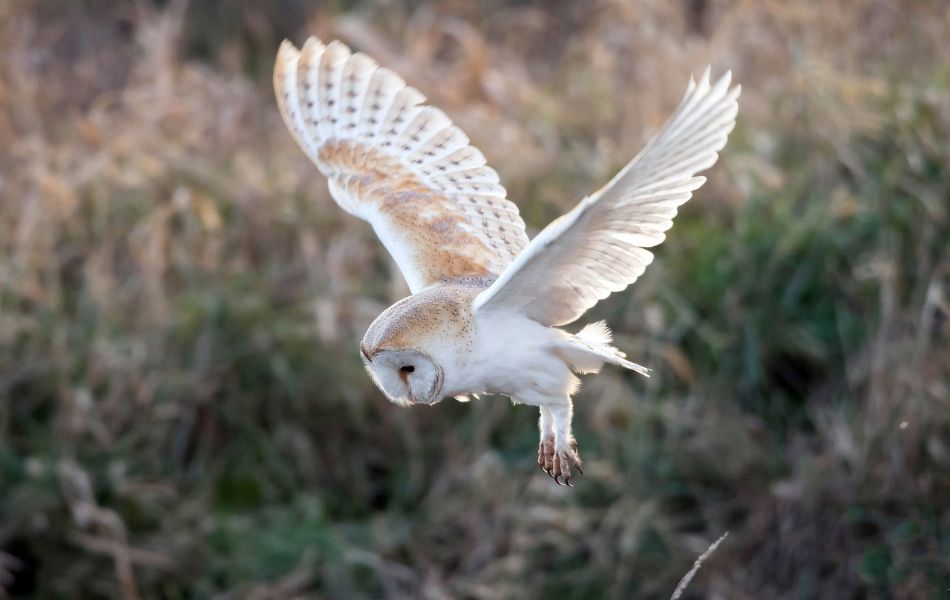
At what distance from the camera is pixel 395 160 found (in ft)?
11.7

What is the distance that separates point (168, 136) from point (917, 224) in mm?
3580

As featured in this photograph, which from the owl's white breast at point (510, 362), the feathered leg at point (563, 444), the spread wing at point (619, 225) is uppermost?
the spread wing at point (619, 225)

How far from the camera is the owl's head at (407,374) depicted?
2.74m

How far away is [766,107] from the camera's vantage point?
621 cm

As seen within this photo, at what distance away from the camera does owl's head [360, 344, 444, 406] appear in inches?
108

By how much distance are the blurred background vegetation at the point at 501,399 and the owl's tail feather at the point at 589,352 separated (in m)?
1.56

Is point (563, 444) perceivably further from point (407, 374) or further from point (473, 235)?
point (473, 235)

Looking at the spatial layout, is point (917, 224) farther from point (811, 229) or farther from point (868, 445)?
point (868, 445)

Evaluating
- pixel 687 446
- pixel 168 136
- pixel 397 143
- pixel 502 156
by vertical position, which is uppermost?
pixel 168 136

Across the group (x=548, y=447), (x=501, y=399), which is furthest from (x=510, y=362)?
(x=501, y=399)

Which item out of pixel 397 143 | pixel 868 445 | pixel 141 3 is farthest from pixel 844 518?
pixel 141 3

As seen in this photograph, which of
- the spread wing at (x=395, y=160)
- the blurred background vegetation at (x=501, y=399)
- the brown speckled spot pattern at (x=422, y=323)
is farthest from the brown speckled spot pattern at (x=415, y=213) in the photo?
the blurred background vegetation at (x=501, y=399)

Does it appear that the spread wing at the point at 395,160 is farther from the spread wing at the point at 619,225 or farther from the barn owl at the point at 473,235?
the spread wing at the point at 619,225

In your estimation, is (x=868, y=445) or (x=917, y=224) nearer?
(x=868, y=445)
